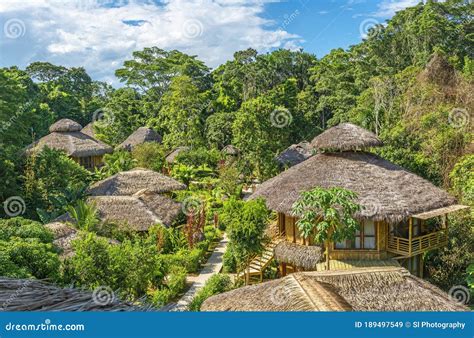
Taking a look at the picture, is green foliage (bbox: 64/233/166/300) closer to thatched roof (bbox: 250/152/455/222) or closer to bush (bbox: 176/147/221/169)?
thatched roof (bbox: 250/152/455/222)

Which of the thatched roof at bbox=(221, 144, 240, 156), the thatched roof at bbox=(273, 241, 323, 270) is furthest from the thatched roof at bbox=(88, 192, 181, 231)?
the thatched roof at bbox=(221, 144, 240, 156)

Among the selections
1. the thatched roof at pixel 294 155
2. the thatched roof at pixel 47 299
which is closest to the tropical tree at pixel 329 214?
the thatched roof at pixel 47 299

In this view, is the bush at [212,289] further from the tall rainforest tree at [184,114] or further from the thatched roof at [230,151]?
the tall rainforest tree at [184,114]

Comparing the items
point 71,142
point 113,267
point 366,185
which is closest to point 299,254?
point 366,185

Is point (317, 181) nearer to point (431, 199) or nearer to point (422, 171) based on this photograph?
point (431, 199)

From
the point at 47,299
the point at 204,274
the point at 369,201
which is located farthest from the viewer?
the point at 204,274

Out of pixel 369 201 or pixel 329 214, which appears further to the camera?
pixel 369 201

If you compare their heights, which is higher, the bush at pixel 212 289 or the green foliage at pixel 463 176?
the green foliage at pixel 463 176

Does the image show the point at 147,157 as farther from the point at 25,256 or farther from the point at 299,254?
the point at 25,256
